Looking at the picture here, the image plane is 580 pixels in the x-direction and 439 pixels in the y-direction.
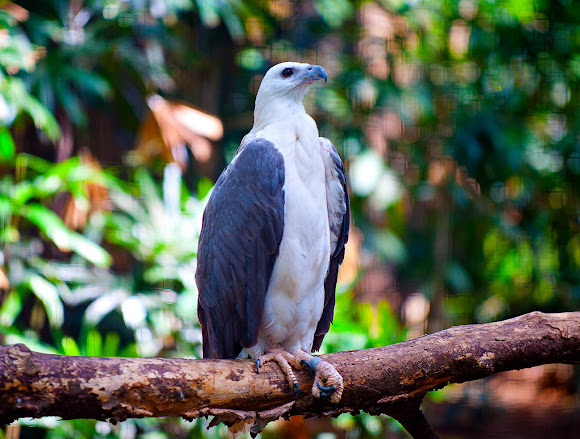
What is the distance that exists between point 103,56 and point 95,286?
5.21 feet

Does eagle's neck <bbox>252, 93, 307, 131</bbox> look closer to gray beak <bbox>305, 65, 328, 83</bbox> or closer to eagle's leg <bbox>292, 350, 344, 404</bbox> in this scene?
gray beak <bbox>305, 65, 328, 83</bbox>

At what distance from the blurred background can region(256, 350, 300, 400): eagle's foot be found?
1425 mm

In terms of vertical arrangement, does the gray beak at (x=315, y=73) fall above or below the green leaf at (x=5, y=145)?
below

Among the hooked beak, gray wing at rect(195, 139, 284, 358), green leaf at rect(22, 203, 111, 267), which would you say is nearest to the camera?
gray wing at rect(195, 139, 284, 358)

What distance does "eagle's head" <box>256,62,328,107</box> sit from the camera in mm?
2484

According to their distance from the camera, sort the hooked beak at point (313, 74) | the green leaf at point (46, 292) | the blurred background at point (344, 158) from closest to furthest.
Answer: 1. the hooked beak at point (313, 74)
2. the green leaf at point (46, 292)
3. the blurred background at point (344, 158)

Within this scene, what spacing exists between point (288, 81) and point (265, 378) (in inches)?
47.4

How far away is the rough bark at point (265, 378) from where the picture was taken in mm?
1555

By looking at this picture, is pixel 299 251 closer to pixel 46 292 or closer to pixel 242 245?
pixel 242 245

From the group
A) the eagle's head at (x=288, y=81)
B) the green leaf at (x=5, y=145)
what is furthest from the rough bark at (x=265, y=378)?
the green leaf at (x=5, y=145)

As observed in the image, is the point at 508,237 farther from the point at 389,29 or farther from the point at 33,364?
the point at 33,364

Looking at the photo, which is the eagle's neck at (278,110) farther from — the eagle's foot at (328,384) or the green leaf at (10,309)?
the green leaf at (10,309)

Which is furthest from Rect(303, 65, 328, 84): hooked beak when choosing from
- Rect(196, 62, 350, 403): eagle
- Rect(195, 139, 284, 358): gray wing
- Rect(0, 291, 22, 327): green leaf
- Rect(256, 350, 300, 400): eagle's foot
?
Rect(0, 291, 22, 327): green leaf

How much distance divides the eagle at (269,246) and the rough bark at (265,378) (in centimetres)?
21
